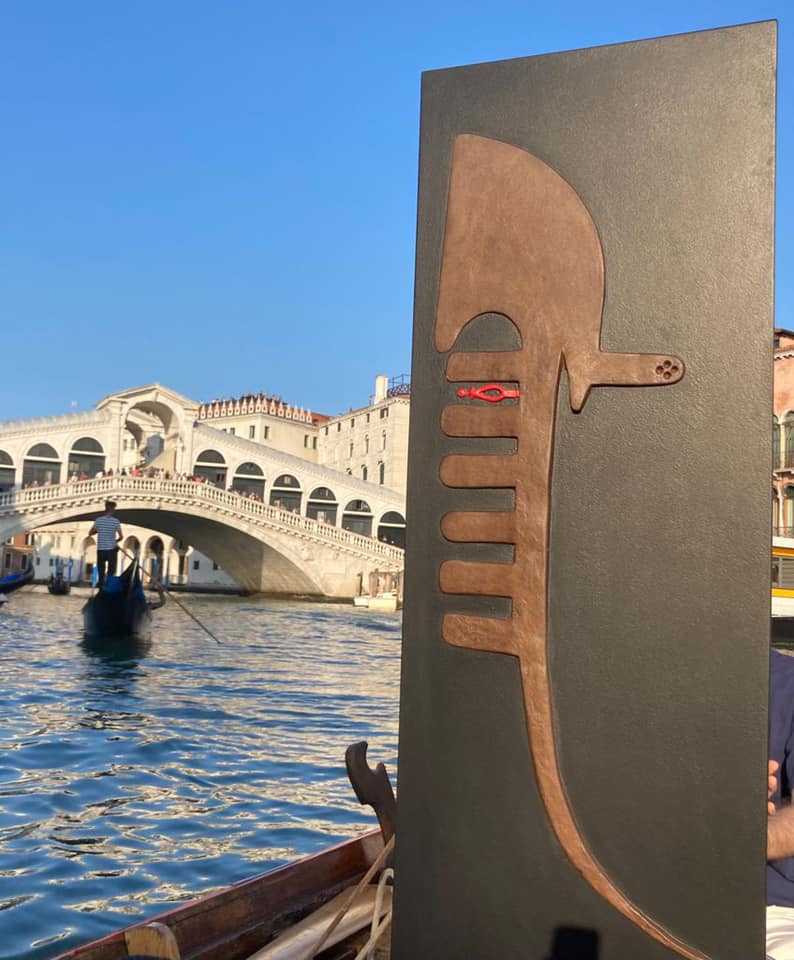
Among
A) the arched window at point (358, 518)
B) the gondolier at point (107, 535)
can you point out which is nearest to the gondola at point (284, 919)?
the gondolier at point (107, 535)

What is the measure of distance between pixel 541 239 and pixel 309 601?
19235mm

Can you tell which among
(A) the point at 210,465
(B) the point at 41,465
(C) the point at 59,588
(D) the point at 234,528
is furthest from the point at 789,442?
(B) the point at 41,465

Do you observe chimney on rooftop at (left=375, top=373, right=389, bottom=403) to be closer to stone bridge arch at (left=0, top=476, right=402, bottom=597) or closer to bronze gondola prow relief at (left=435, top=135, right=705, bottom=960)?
stone bridge arch at (left=0, top=476, right=402, bottom=597)

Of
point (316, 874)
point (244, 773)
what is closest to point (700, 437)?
point (316, 874)

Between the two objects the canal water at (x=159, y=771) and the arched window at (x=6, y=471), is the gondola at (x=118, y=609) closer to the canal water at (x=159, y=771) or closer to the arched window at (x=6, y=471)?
the canal water at (x=159, y=771)

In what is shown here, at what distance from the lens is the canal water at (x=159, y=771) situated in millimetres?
2734

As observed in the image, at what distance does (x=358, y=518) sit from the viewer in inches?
979

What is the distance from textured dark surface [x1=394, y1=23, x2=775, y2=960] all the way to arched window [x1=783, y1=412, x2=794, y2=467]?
14.6 m

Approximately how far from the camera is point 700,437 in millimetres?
874

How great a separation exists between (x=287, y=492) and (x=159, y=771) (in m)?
20.6

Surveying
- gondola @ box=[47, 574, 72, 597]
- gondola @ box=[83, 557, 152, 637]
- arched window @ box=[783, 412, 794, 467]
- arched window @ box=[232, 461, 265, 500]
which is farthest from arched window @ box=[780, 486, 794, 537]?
gondola @ box=[47, 574, 72, 597]

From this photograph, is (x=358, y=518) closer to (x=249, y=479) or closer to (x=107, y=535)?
(x=249, y=479)

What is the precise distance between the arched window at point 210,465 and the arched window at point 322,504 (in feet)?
6.71

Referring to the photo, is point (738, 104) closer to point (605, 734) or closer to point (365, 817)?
point (605, 734)
